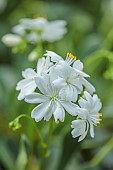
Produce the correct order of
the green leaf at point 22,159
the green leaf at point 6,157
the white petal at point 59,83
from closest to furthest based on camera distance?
1. the white petal at point 59,83
2. the green leaf at point 22,159
3. the green leaf at point 6,157

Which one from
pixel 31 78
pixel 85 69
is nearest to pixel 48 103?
pixel 31 78

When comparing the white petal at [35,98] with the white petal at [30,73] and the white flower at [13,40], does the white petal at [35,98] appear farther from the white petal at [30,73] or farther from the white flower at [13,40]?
the white flower at [13,40]

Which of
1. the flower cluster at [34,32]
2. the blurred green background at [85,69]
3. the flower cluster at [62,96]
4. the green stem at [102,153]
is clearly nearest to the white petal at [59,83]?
the flower cluster at [62,96]

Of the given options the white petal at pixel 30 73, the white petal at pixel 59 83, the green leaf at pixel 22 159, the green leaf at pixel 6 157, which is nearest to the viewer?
the white petal at pixel 59 83

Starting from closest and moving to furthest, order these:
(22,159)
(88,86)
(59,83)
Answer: (59,83) < (88,86) < (22,159)

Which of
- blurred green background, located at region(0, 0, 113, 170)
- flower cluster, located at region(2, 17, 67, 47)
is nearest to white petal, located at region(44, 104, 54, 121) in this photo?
blurred green background, located at region(0, 0, 113, 170)

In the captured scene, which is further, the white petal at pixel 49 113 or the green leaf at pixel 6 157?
the green leaf at pixel 6 157

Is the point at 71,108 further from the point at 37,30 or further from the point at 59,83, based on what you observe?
the point at 37,30
